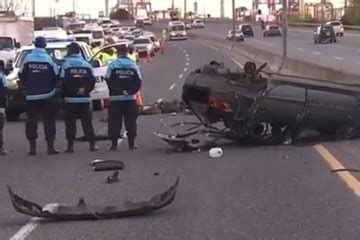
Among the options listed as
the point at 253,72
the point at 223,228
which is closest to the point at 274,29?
the point at 253,72

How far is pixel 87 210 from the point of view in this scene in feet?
32.9

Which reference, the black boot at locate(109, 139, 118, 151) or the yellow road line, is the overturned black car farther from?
the black boot at locate(109, 139, 118, 151)

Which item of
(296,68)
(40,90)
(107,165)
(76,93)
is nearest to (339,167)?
(107,165)

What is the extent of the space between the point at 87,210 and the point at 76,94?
253 inches

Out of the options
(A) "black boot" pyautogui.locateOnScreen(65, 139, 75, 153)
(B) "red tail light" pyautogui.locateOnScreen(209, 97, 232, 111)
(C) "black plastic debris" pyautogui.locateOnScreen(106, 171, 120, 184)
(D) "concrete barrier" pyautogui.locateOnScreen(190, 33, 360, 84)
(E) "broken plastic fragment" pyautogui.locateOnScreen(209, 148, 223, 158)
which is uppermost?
(B) "red tail light" pyautogui.locateOnScreen(209, 97, 232, 111)

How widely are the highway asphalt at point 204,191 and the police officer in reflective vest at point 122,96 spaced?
35 centimetres

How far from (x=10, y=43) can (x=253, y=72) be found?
32.2 m

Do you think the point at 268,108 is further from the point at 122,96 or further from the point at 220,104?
the point at 122,96

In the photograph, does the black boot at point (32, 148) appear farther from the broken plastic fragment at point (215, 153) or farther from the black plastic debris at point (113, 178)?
the black plastic debris at point (113, 178)

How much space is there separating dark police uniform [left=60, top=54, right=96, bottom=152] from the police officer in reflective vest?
1.15 feet

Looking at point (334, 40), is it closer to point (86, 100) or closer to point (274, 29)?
Result: point (274, 29)

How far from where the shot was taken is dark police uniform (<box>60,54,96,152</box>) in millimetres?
16234

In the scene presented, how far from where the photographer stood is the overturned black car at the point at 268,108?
15.7 meters

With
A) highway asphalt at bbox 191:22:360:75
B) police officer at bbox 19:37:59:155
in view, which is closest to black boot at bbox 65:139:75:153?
police officer at bbox 19:37:59:155
